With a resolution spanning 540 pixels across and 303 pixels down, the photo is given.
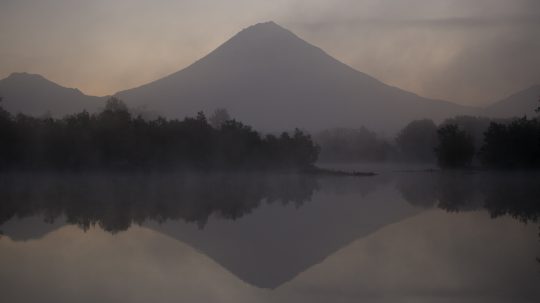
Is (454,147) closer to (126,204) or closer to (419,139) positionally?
(419,139)

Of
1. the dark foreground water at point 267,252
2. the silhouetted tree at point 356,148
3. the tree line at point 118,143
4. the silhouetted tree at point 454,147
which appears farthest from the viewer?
the silhouetted tree at point 356,148

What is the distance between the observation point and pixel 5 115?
32.5 m

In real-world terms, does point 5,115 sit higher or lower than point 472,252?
higher

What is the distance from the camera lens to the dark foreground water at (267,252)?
649cm

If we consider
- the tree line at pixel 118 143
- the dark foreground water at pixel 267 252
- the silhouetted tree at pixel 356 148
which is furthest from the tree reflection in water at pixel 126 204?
the silhouetted tree at pixel 356 148

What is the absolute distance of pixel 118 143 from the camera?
33.6 metres

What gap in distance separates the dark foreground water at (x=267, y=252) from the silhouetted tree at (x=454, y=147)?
26.3 m

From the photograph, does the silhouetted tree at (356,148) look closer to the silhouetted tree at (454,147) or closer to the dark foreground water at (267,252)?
the silhouetted tree at (454,147)

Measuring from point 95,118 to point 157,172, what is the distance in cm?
513

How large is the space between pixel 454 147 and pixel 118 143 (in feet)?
→ 78.3

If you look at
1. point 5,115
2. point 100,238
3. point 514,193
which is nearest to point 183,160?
point 5,115

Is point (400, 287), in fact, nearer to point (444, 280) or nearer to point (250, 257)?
point (444, 280)

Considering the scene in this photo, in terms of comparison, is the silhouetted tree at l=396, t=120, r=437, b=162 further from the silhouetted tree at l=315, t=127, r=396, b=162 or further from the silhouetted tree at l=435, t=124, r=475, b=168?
the silhouetted tree at l=435, t=124, r=475, b=168

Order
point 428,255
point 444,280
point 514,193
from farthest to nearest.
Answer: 1. point 514,193
2. point 428,255
3. point 444,280
